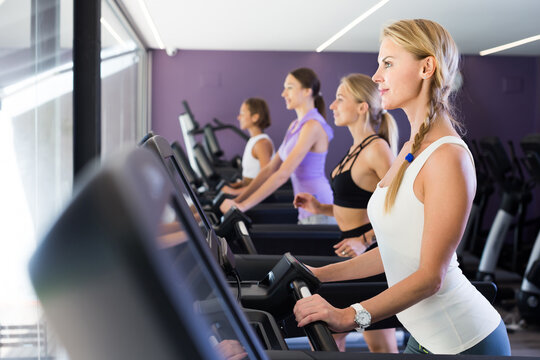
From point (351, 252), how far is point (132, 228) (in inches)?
73.9

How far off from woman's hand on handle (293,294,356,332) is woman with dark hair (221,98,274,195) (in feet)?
11.3

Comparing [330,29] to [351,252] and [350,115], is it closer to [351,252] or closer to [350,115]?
[350,115]

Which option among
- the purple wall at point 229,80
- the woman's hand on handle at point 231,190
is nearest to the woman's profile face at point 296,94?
the woman's hand on handle at point 231,190

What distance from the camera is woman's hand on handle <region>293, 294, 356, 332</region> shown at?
3.62 ft

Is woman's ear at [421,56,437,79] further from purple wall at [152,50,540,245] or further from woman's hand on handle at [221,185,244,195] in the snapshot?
purple wall at [152,50,540,245]

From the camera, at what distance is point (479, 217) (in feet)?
21.5

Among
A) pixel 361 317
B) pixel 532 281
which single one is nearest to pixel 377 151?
pixel 361 317

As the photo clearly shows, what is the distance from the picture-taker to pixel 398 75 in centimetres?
136

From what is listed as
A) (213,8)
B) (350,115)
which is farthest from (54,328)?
(213,8)

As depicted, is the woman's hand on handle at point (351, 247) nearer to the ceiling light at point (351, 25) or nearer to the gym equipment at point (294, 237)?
the gym equipment at point (294, 237)

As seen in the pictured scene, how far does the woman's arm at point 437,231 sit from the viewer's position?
3.80ft

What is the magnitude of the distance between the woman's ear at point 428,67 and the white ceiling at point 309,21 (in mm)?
1365

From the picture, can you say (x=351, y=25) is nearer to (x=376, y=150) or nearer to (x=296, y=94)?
(x=296, y=94)

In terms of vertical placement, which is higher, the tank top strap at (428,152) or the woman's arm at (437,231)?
the tank top strap at (428,152)
